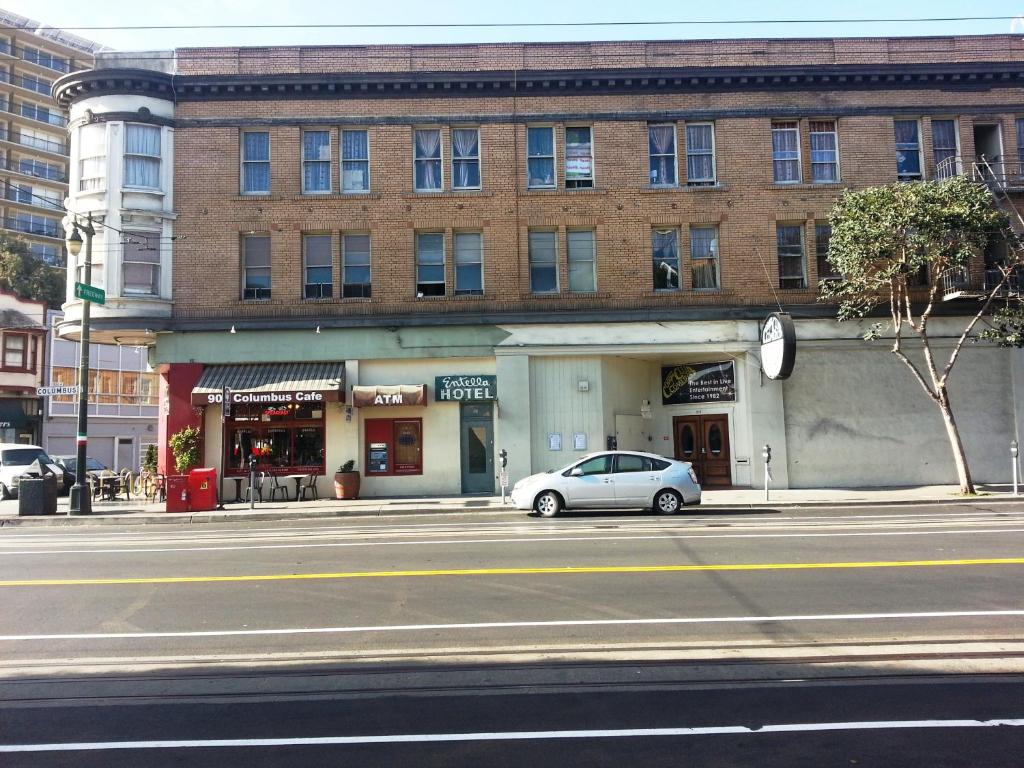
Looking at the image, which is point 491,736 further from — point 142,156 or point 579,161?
point 142,156

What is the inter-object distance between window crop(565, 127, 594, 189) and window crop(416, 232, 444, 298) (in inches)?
174

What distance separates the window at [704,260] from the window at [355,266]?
32.9 feet

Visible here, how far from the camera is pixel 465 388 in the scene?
22266 millimetres

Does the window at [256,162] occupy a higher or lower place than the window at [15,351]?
higher

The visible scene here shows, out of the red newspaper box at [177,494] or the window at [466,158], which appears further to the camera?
the window at [466,158]

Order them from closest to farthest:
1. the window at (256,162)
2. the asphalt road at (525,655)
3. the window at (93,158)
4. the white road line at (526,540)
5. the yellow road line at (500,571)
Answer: the asphalt road at (525,655) → the yellow road line at (500,571) → the white road line at (526,540) → the window at (93,158) → the window at (256,162)

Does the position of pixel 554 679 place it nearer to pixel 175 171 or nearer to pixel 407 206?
pixel 407 206

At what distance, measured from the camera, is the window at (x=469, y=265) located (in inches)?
909

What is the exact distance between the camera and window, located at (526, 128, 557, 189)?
2333 cm

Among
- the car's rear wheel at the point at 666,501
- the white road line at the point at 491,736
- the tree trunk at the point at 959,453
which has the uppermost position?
the tree trunk at the point at 959,453

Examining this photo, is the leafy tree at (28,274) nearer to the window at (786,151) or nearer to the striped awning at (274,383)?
the striped awning at (274,383)

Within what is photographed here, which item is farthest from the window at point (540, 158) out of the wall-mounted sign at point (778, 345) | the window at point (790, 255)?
the wall-mounted sign at point (778, 345)

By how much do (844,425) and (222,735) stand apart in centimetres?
2105

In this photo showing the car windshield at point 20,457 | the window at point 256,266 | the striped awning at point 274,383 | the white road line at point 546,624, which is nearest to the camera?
the white road line at point 546,624
